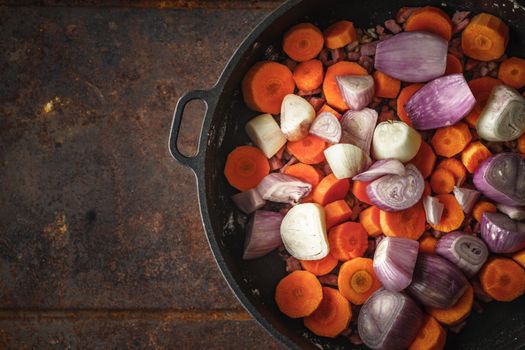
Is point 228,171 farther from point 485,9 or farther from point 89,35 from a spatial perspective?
point 485,9

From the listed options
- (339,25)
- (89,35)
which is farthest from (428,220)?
(89,35)

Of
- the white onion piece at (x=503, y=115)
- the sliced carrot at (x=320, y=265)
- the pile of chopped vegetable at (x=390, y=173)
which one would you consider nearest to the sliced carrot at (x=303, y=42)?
the pile of chopped vegetable at (x=390, y=173)

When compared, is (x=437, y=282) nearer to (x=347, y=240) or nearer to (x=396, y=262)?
(x=396, y=262)

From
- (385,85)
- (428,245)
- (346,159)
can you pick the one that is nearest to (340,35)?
(385,85)

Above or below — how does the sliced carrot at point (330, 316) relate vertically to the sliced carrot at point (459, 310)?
above

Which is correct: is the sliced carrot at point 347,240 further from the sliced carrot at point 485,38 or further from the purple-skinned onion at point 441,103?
the sliced carrot at point 485,38

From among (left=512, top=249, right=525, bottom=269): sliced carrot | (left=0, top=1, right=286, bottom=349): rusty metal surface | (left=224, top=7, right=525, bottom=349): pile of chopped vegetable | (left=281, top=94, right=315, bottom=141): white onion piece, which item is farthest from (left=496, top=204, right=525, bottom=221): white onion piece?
(left=0, top=1, right=286, bottom=349): rusty metal surface
